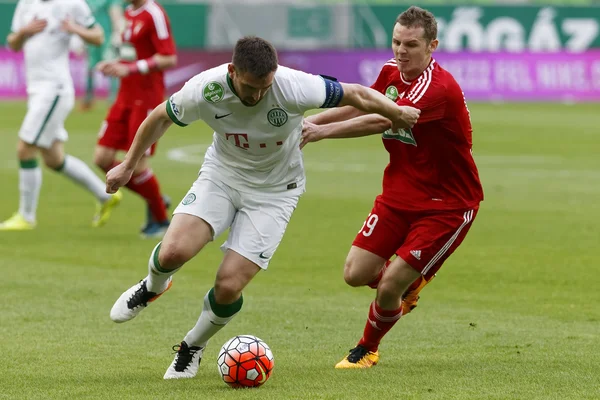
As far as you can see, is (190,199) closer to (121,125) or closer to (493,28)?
(121,125)

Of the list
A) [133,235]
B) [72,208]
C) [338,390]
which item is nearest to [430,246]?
[338,390]

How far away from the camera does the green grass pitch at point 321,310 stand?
6660 millimetres

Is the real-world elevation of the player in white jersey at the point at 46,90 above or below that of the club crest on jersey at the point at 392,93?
below

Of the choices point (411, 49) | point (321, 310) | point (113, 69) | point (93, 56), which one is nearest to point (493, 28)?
point (93, 56)

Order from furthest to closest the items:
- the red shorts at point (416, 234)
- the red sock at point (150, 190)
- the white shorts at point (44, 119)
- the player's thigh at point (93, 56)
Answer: the player's thigh at point (93, 56), the white shorts at point (44, 119), the red sock at point (150, 190), the red shorts at point (416, 234)

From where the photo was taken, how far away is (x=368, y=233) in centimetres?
745

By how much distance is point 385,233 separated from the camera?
24.3 ft

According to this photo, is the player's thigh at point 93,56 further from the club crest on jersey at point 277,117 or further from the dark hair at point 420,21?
the club crest on jersey at point 277,117

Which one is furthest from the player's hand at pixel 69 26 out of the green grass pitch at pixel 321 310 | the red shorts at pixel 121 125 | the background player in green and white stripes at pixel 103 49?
the background player in green and white stripes at pixel 103 49

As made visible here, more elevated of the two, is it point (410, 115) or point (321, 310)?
point (410, 115)

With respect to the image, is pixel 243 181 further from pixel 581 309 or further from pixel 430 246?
pixel 581 309

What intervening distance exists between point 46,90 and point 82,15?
0.95m

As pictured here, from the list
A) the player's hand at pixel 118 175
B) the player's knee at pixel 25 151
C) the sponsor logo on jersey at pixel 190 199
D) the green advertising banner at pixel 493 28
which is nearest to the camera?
the player's hand at pixel 118 175

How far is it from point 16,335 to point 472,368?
10.2 feet
